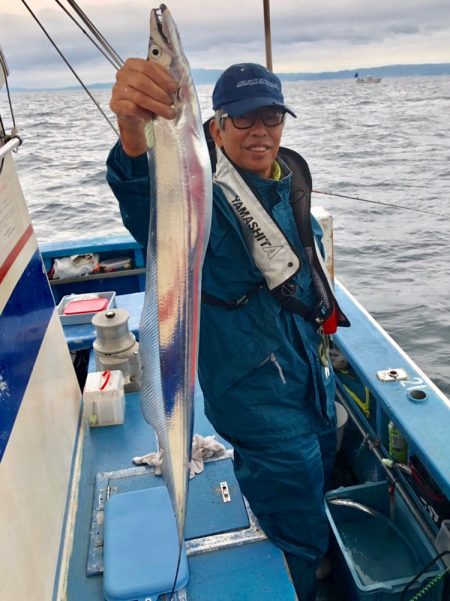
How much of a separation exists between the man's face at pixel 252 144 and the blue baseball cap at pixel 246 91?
5cm

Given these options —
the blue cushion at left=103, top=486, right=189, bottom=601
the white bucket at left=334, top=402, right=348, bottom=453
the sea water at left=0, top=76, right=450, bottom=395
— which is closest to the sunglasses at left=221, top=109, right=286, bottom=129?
the sea water at left=0, top=76, right=450, bottom=395

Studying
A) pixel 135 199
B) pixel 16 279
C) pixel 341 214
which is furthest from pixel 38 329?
pixel 341 214

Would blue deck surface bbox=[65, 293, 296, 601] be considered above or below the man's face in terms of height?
below

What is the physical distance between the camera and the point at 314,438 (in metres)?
2.47

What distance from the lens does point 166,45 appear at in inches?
46.1

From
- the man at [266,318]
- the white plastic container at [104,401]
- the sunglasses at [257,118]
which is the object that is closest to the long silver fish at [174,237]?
the man at [266,318]

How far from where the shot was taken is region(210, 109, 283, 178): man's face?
2191mm

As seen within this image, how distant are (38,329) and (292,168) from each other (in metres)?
1.51

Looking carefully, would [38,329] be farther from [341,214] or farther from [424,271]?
[341,214]

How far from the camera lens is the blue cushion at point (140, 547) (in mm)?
2209

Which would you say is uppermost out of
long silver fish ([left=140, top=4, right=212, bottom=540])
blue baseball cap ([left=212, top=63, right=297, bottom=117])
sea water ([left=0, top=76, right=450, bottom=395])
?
blue baseball cap ([left=212, top=63, right=297, bottom=117])

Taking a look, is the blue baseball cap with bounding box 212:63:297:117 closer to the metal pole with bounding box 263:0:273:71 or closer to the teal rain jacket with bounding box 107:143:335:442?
the teal rain jacket with bounding box 107:143:335:442

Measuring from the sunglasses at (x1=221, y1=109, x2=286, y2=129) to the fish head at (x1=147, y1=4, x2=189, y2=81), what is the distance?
0.99m

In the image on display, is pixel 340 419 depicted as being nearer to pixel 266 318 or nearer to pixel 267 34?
pixel 266 318
